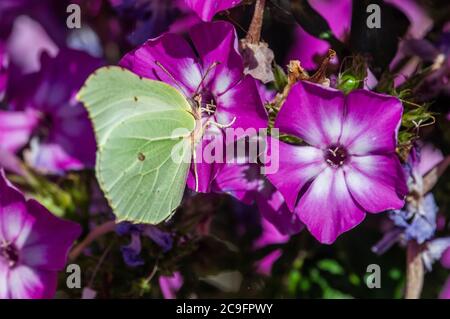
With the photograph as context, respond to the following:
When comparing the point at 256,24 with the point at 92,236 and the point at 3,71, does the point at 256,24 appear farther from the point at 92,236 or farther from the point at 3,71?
the point at 3,71

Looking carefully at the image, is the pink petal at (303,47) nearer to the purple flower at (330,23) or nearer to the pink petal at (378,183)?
the purple flower at (330,23)

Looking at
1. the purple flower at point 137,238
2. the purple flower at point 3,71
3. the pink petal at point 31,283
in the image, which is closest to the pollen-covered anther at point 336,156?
the purple flower at point 137,238

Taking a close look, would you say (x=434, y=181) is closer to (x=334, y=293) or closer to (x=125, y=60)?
(x=334, y=293)

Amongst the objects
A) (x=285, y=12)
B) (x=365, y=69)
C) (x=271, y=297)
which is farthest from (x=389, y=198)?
(x=271, y=297)

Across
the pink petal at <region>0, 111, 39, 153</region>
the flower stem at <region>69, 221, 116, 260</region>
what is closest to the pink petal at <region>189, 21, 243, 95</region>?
the flower stem at <region>69, 221, 116, 260</region>

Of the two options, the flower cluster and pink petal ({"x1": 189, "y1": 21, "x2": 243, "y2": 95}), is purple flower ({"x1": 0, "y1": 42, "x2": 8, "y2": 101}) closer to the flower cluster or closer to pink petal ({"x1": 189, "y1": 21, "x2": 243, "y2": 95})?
the flower cluster
